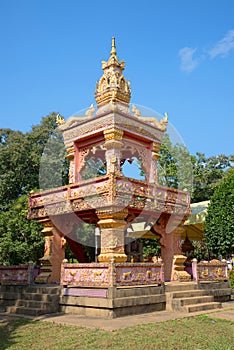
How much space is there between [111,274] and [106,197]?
268 cm

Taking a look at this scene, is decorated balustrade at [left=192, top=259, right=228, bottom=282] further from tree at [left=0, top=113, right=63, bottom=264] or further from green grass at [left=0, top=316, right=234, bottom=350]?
tree at [left=0, top=113, right=63, bottom=264]

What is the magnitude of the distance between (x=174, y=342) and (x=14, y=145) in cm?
2365

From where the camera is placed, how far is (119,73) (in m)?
15.0

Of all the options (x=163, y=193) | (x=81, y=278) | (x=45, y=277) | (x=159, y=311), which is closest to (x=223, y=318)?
(x=159, y=311)

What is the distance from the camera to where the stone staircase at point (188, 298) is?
11281 millimetres

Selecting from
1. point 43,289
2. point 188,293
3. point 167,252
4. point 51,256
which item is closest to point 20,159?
point 51,256

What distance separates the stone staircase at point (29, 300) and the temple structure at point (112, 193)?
1.35 metres

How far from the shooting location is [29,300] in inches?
471

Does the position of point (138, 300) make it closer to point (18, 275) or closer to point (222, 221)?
point (18, 275)

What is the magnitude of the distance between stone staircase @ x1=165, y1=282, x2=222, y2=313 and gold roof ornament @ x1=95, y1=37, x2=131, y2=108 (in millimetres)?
7383

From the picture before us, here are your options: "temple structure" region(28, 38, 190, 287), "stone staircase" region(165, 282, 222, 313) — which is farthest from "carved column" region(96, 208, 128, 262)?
"stone staircase" region(165, 282, 222, 313)

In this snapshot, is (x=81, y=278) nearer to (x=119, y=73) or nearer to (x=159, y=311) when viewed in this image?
(x=159, y=311)

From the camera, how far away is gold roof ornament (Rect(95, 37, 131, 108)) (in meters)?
14.6

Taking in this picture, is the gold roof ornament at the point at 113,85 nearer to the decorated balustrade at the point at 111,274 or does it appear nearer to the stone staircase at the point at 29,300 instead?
the decorated balustrade at the point at 111,274
